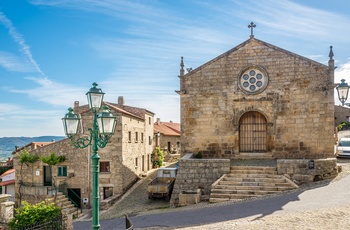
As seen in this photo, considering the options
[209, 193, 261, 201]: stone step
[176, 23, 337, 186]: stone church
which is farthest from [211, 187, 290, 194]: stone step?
[176, 23, 337, 186]: stone church

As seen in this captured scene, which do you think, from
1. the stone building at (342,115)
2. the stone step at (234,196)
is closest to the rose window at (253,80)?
the stone step at (234,196)

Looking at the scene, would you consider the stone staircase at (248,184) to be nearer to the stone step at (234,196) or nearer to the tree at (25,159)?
the stone step at (234,196)

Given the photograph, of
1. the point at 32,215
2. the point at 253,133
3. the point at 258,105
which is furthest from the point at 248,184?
the point at 32,215

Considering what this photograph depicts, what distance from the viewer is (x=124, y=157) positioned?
23359 mm

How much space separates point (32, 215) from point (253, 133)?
41.6 feet

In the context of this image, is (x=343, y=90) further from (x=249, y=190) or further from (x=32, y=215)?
(x=32, y=215)

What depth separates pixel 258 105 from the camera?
1880 cm

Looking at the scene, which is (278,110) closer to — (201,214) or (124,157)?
(201,214)

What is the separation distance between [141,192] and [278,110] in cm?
1047

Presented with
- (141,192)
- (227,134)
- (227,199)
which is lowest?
(141,192)

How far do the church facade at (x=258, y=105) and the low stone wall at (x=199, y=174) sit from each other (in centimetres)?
336

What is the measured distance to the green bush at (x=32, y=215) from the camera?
11406mm

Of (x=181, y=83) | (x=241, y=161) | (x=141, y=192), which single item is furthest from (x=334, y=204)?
(x=141, y=192)

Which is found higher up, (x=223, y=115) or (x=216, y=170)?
(x=223, y=115)
